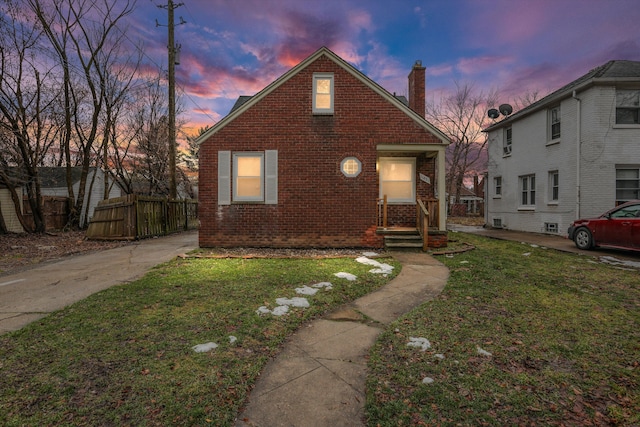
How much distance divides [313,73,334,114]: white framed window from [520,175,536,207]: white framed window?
11.9m

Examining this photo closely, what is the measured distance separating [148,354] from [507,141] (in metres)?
19.6

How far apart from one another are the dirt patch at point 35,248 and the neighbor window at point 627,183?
1919cm

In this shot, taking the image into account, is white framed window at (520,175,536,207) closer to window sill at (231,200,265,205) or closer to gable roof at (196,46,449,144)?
gable roof at (196,46,449,144)

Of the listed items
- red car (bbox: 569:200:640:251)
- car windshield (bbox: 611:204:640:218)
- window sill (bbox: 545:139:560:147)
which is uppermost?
window sill (bbox: 545:139:560:147)

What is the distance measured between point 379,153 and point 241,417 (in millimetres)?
9036

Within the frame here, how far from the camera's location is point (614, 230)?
8.41 metres

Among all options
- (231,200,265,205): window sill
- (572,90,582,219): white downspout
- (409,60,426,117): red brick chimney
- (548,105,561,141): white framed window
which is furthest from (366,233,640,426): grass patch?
(548,105,561,141): white framed window

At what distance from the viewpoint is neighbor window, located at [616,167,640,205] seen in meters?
11.5

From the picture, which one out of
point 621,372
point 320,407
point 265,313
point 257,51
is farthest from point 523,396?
point 257,51

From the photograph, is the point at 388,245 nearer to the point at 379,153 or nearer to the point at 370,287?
the point at 379,153

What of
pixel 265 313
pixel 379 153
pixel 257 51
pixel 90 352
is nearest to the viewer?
pixel 90 352

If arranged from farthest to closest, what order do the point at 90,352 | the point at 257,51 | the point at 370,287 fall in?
the point at 257,51
the point at 370,287
the point at 90,352

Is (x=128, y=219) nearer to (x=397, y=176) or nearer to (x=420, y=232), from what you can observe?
(x=397, y=176)

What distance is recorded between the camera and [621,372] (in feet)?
8.91
